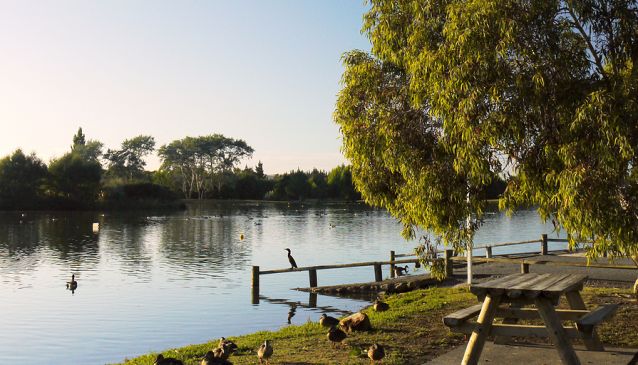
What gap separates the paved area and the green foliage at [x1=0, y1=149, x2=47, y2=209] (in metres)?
101

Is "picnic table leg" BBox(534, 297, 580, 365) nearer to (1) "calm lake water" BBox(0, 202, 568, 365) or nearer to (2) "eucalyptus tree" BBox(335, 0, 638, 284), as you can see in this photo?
(2) "eucalyptus tree" BBox(335, 0, 638, 284)

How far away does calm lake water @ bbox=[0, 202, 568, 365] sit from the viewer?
1942 centimetres

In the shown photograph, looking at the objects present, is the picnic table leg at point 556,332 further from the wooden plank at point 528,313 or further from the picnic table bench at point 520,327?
the wooden plank at point 528,313

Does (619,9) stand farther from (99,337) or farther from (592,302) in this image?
(99,337)

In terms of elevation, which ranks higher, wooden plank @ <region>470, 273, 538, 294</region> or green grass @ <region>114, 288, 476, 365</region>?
wooden plank @ <region>470, 273, 538, 294</region>

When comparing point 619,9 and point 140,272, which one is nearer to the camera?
point 619,9

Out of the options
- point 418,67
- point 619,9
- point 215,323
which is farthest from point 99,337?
point 619,9

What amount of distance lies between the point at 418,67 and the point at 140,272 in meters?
27.6

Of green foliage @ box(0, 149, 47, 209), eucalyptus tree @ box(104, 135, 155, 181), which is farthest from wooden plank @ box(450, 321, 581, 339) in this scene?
eucalyptus tree @ box(104, 135, 155, 181)

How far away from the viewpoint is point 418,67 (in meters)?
11.4

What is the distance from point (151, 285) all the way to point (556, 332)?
84.5 ft

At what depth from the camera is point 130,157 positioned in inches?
5955

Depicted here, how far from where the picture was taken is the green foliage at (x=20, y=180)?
317ft

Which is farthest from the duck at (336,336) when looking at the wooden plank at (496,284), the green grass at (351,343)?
the wooden plank at (496,284)
